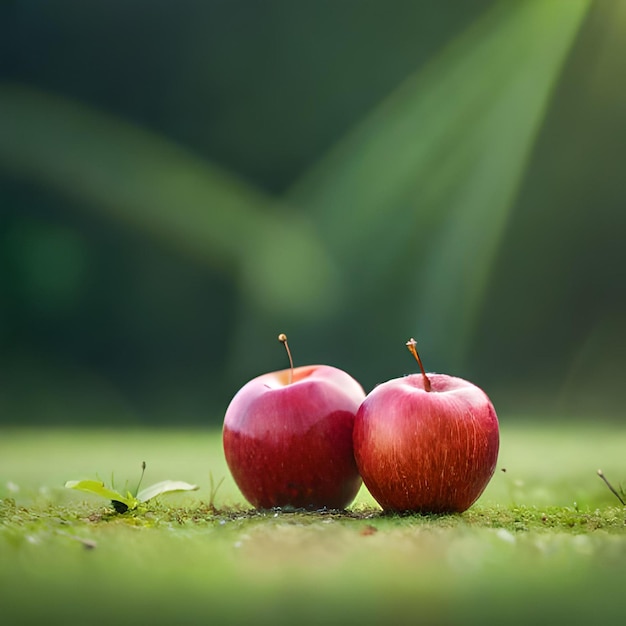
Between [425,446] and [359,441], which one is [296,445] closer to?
[359,441]

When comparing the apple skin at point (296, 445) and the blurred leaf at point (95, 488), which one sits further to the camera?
the apple skin at point (296, 445)

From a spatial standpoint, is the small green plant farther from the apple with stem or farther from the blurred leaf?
the apple with stem

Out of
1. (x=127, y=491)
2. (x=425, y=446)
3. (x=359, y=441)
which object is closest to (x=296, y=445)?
(x=359, y=441)

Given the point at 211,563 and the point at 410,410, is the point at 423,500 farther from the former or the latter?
the point at 211,563

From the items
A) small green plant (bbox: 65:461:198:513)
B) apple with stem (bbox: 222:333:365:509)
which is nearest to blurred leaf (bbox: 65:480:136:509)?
small green plant (bbox: 65:461:198:513)

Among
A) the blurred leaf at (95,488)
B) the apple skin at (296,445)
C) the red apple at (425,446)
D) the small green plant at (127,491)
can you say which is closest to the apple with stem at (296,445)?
the apple skin at (296,445)

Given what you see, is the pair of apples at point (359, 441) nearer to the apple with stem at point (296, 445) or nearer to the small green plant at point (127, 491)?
the apple with stem at point (296, 445)

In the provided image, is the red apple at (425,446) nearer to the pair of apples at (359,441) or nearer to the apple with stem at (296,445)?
the pair of apples at (359,441)

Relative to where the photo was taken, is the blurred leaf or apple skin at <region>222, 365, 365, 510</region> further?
apple skin at <region>222, 365, 365, 510</region>
